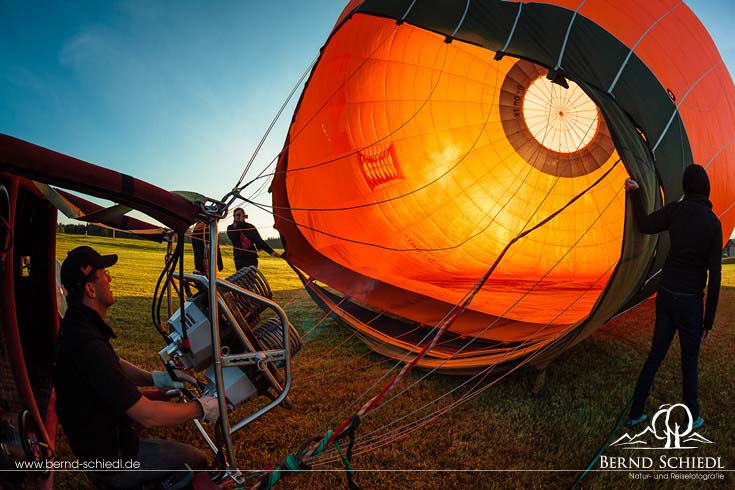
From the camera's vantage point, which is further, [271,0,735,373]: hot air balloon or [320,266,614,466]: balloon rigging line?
[271,0,735,373]: hot air balloon

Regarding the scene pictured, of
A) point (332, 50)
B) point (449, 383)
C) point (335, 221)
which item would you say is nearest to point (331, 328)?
point (335, 221)

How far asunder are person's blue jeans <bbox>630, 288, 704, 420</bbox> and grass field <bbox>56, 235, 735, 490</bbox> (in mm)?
220

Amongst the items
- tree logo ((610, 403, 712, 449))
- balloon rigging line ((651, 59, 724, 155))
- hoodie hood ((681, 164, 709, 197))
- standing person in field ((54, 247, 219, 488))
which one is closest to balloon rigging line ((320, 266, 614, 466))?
tree logo ((610, 403, 712, 449))

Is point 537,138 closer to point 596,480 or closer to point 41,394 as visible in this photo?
point 596,480

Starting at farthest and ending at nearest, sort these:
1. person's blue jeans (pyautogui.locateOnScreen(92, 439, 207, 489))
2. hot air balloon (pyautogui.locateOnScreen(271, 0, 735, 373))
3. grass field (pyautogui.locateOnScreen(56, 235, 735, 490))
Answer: hot air balloon (pyautogui.locateOnScreen(271, 0, 735, 373)), grass field (pyautogui.locateOnScreen(56, 235, 735, 490)), person's blue jeans (pyautogui.locateOnScreen(92, 439, 207, 489))

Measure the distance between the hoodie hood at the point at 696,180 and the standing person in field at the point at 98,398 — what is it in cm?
273

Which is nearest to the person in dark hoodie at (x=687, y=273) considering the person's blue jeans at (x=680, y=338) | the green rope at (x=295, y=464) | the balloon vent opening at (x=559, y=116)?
the person's blue jeans at (x=680, y=338)

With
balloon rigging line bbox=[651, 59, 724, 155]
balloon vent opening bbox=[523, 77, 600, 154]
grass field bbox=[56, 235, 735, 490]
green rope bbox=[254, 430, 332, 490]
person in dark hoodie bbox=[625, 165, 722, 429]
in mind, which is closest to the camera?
green rope bbox=[254, 430, 332, 490]

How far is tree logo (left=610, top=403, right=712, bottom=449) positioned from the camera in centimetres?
261

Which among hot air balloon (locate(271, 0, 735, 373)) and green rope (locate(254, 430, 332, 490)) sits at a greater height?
hot air balloon (locate(271, 0, 735, 373))

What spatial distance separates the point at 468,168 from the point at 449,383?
290 cm

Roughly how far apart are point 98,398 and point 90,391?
0.12 feet

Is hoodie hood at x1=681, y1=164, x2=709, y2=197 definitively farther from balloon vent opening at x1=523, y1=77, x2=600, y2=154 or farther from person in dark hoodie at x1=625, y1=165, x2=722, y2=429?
balloon vent opening at x1=523, y1=77, x2=600, y2=154

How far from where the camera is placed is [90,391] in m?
1.63
